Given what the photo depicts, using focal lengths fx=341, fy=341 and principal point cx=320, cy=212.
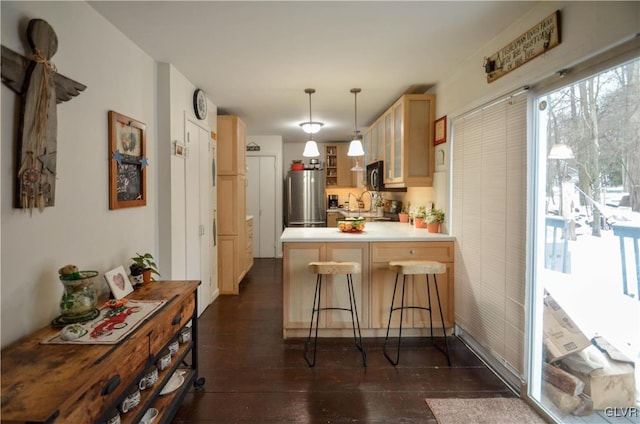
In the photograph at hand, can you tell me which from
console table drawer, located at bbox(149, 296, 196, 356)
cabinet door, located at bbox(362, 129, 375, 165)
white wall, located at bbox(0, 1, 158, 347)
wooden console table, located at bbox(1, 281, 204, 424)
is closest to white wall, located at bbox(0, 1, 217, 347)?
white wall, located at bbox(0, 1, 158, 347)

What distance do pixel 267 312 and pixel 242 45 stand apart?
106 inches

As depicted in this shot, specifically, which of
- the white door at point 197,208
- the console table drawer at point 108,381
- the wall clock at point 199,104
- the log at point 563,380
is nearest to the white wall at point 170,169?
the white door at point 197,208

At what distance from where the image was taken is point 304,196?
6703 mm

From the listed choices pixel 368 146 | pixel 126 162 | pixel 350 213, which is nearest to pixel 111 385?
pixel 126 162

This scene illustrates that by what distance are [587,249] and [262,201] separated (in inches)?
215

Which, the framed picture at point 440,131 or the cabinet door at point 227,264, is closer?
the framed picture at point 440,131

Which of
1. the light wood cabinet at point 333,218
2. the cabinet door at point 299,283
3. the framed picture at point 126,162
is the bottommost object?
the cabinet door at point 299,283

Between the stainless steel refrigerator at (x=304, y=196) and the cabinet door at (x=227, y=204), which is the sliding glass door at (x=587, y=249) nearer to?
the cabinet door at (x=227, y=204)

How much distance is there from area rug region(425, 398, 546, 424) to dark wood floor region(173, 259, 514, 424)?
7cm

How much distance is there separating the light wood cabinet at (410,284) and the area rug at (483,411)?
37.7 inches

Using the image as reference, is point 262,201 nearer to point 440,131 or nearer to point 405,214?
point 405,214

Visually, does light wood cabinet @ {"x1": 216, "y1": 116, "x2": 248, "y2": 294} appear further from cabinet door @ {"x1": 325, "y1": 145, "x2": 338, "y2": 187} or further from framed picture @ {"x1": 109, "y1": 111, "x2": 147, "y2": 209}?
cabinet door @ {"x1": 325, "y1": 145, "x2": 338, "y2": 187}

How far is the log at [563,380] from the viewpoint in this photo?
1878 millimetres

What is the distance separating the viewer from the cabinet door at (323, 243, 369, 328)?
306 centimetres
